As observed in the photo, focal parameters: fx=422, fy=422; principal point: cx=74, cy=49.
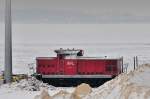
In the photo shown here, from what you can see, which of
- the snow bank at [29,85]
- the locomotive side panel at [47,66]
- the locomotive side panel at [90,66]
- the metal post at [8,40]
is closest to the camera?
the snow bank at [29,85]

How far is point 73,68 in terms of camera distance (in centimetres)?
1099

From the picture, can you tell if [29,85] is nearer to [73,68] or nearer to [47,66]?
[47,66]

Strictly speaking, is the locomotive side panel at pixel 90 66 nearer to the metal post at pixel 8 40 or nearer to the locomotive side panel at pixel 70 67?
the locomotive side panel at pixel 70 67

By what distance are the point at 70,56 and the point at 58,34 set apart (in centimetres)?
2185

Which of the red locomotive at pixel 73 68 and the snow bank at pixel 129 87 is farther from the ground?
the snow bank at pixel 129 87

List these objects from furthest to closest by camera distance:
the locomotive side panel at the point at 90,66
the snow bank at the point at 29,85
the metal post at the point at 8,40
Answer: the locomotive side panel at the point at 90,66 < the metal post at the point at 8,40 < the snow bank at the point at 29,85

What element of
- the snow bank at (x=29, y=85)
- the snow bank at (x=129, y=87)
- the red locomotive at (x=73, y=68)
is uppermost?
the snow bank at (x=129, y=87)

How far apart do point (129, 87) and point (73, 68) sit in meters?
8.20

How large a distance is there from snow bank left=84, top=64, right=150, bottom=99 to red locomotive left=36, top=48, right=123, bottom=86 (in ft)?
24.4

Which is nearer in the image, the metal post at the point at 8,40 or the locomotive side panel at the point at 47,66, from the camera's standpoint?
Result: the metal post at the point at 8,40

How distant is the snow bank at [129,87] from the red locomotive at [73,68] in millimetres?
7449

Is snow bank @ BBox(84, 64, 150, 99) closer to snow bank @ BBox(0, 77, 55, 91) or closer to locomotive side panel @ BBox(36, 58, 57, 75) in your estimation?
snow bank @ BBox(0, 77, 55, 91)

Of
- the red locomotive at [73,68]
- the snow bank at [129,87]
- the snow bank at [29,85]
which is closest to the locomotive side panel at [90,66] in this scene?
the red locomotive at [73,68]

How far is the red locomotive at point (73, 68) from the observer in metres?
10.7
